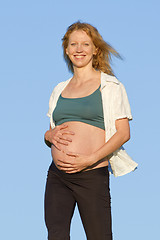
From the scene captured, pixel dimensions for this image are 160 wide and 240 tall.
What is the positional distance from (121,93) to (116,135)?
1.63ft

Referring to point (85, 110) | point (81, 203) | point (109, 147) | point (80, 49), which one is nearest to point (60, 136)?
point (85, 110)

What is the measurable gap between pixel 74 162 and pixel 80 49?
1254 millimetres

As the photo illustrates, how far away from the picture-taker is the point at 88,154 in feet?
14.2

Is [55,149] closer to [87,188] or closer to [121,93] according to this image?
[87,188]

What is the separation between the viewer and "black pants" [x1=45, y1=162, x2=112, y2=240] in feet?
14.0

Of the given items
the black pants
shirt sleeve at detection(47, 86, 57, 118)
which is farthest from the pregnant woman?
shirt sleeve at detection(47, 86, 57, 118)

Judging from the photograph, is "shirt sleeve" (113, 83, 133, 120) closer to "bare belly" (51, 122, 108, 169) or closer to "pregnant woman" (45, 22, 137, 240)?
"pregnant woman" (45, 22, 137, 240)

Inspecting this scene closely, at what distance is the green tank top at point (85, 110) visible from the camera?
4.40m

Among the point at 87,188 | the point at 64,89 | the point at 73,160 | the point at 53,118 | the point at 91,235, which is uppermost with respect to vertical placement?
the point at 64,89

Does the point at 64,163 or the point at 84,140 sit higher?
the point at 84,140

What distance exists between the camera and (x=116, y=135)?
4324 mm

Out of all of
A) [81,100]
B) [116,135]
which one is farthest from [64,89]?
[116,135]

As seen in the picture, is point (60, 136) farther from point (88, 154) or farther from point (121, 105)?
point (121, 105)

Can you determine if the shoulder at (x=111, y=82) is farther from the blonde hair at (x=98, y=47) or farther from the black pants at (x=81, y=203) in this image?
the black pants at (x=81, y=203)
